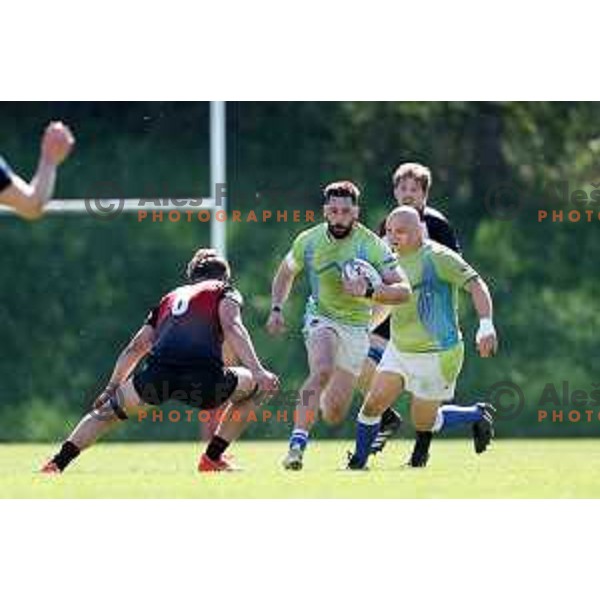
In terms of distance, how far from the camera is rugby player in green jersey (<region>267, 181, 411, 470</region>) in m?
16.2

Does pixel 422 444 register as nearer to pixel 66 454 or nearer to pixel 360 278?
pixel 360 278

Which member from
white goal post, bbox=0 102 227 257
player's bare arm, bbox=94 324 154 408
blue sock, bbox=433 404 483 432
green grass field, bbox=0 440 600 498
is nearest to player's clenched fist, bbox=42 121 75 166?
green grass field, bbox=0 440 600 498

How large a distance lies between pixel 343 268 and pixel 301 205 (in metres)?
10.2

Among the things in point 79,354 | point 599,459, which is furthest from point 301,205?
point 599,459

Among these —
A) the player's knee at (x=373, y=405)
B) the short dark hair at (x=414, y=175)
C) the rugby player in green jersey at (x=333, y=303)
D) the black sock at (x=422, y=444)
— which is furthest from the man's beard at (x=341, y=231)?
the black sock at (x=422, y=444)

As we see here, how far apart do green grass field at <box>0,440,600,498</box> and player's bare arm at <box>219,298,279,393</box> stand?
577 mm

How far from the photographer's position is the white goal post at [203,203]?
24.4 m

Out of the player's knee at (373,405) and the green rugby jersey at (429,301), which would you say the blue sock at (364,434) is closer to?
the player's knee at (373,405)

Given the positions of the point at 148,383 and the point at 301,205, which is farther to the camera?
the point at 301,205

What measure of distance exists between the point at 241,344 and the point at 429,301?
1.44m

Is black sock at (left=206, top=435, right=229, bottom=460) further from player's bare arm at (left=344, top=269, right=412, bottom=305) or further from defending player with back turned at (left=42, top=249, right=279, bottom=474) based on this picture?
player's bare arm at (left=344, top=269, right=412, bottom=305)

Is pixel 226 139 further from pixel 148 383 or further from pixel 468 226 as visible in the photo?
pixel 148 383

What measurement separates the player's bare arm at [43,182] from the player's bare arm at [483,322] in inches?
170

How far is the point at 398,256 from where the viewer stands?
16344 millimetres
